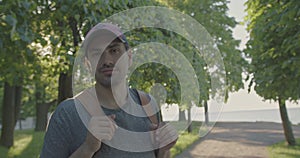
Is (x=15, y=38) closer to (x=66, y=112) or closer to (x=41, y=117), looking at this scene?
(x=66, y=112)

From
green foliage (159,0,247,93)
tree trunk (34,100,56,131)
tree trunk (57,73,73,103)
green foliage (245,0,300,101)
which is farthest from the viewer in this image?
tree trunk (34,100,56,131)

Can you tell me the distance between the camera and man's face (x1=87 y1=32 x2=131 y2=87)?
5.55ft

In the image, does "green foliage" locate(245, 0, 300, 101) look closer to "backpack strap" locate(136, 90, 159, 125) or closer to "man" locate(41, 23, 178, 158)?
"backpack strap" locate(136, 90, 159, 125)

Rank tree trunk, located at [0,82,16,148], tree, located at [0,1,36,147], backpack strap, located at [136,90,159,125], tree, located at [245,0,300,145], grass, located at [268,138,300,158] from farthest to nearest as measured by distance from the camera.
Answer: tree trunk, located at [0,82,16,148] → grass, located at [268,138,300,158] → tree, located at [245,0,300,145] → tree, located at [0,1,36,147] → backpack strap, located at [136,90,159,125]

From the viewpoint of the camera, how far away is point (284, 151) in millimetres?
15250

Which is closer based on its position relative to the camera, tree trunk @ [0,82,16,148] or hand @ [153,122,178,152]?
hand @ [153,122,178,152]

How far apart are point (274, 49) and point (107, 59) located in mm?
7447

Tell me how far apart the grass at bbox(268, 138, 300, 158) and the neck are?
43.5 feet

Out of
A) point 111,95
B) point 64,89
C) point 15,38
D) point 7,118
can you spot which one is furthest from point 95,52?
point 7,118

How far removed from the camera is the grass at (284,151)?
45.9 ft

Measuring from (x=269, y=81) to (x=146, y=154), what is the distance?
7.67 m

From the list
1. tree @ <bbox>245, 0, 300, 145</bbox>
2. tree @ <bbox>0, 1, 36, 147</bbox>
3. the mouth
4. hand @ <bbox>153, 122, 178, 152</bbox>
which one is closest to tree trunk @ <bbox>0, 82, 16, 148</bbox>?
tree @ <bbox>0, 1, 36, 147</bbox>

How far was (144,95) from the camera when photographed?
190cm

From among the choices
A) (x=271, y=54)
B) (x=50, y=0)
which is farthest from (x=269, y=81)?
(x=50, y=0)
